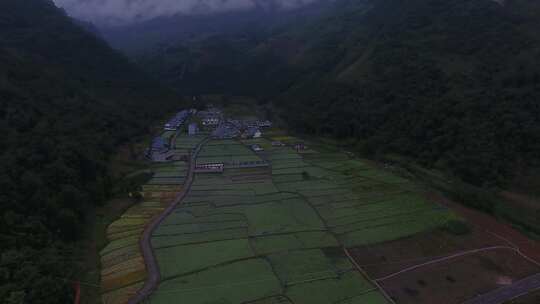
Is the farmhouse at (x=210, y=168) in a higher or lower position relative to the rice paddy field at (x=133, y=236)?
higher

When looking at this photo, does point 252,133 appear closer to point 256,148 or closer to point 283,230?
point 256,148

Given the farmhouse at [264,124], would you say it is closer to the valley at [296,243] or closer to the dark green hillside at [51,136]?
the dark green hillside at [51,136]

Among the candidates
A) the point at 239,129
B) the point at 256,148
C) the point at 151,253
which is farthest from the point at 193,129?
A: the point at 151,253

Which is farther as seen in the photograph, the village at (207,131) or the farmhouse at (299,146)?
the farmhouse at (299,146)

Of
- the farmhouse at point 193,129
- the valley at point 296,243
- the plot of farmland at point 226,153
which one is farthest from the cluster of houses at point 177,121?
the valley at point 296,243

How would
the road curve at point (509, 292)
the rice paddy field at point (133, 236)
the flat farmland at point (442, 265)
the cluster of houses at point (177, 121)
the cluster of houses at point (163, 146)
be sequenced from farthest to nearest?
the cluster of houses at point (177, 121)
the cluster of houses at point (163, 146)
the rice paddy field at point (133, 236)
the flat farmland at point (442, 265)
the road curve at point (509, 292)

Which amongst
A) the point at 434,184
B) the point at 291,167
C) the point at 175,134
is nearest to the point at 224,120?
the point at 175,134
